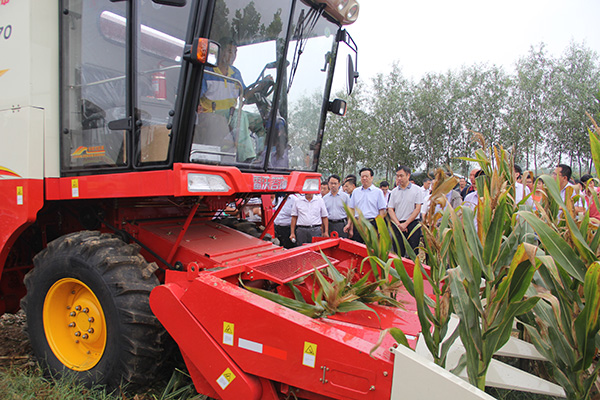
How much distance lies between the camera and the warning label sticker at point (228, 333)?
200 centimetres

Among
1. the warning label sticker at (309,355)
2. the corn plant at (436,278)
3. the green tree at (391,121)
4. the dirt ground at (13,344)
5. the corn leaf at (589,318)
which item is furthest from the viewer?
the green tree at (391,121)

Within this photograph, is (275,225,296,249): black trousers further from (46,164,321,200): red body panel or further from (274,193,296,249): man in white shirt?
(46,164,321,200): red body panel

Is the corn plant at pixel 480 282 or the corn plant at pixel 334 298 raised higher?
the corn plant at pixel 480 282

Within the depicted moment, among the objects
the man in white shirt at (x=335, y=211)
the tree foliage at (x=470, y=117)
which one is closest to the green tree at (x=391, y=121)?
the tree foliage at (x=470, y=117)

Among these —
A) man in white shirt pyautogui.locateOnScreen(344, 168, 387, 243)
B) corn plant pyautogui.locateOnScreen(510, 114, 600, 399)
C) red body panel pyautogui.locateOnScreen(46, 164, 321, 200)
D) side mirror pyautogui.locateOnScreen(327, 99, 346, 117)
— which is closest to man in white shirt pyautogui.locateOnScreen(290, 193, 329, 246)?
man in white shirt pyautogui.locateOnScreen(344, 168, 387, 243)

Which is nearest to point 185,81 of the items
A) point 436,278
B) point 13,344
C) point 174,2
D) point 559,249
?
point 174,2

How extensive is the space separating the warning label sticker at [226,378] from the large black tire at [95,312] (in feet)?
2.10

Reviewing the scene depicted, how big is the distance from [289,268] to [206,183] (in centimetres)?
80

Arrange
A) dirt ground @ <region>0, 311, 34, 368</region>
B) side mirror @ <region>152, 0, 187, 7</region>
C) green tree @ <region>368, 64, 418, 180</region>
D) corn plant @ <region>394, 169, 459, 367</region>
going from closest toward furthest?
corn plant @ <region>394, 169, 459, 367</region>, side mirror @ <region>152, 0, 187, 7</region>, dirt ground @ <region>0, 311, 34, 368</region>, green tree @ <region>368, 64, 418, 180</region>

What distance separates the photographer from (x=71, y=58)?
295 cm

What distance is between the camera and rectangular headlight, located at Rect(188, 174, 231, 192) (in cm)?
247

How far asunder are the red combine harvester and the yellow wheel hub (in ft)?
0.04

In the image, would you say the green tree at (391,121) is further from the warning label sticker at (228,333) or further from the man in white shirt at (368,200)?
A: the warning label sticker at (228,333)

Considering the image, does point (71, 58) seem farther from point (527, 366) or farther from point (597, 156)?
point (527, 366)
